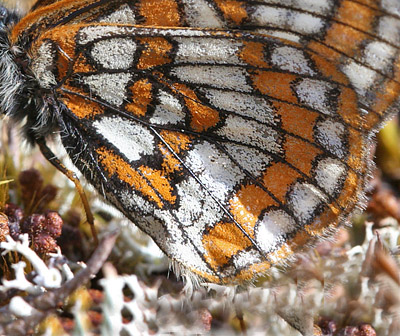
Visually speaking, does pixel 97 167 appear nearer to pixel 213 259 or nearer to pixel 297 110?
pixel 213 259

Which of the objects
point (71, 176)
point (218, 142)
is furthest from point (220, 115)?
point (71, 176)

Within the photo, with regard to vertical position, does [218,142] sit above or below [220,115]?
below

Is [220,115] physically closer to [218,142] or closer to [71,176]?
[218,142]

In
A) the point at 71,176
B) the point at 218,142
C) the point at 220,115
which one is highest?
the point at 220,115

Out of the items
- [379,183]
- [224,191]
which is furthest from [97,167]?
[379,183]

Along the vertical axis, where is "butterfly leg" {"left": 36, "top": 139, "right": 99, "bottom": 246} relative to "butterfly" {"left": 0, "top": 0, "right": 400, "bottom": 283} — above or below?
below
